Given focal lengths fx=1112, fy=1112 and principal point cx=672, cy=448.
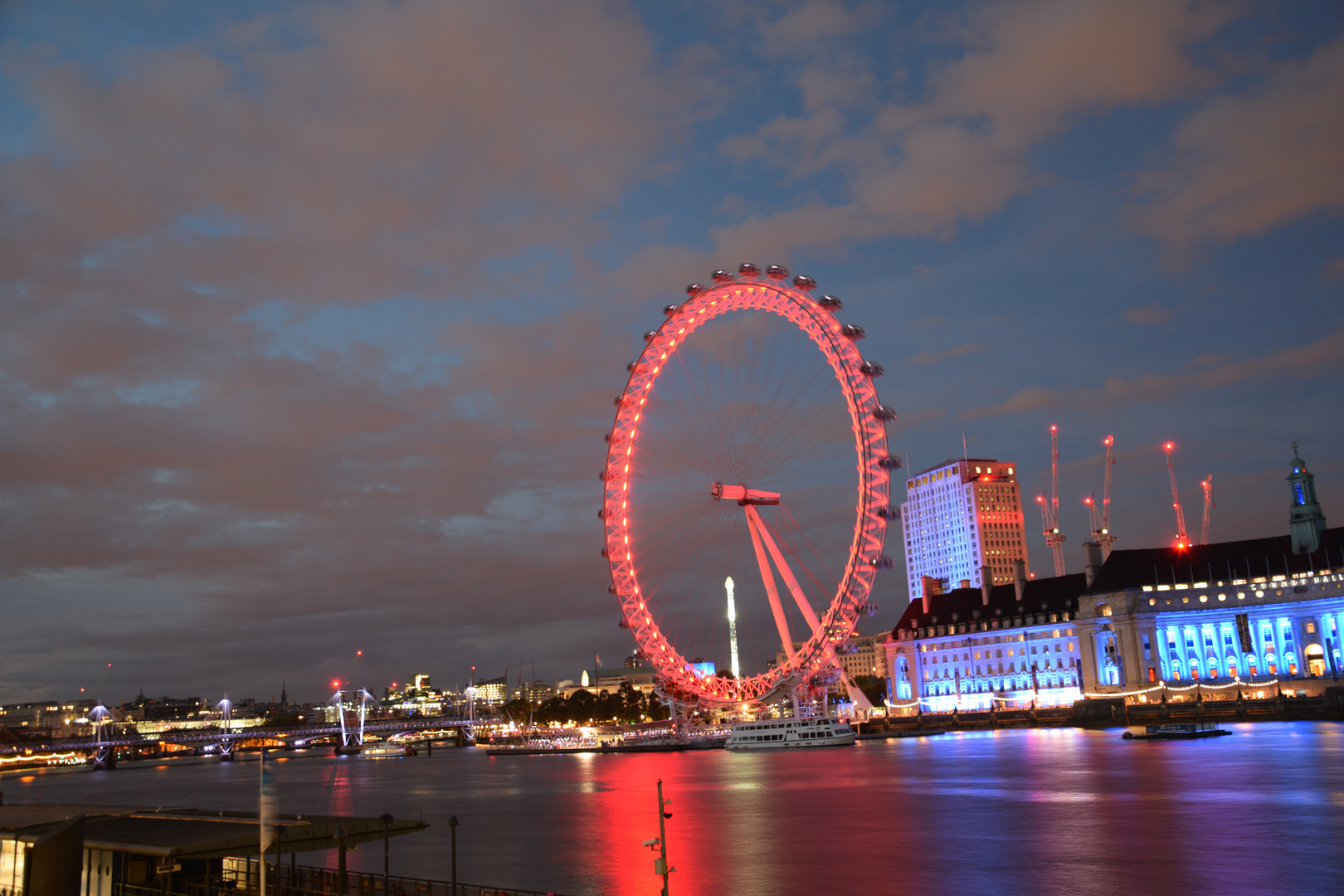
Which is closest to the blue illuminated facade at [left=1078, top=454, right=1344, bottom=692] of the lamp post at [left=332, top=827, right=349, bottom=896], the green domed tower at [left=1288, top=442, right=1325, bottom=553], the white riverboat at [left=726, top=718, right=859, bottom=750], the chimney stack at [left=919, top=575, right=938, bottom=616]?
the green domed tower at [left=1288, top=442, right=1325, bottom=553]

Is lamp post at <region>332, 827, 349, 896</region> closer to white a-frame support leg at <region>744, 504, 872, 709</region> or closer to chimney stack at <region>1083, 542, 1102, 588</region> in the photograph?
white a-frame support leg at <region>744, 504, 872, 709</region>

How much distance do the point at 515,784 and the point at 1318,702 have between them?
77.2m

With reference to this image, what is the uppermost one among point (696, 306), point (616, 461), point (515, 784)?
point (696, 306)

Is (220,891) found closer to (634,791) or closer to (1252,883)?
(1252,883)

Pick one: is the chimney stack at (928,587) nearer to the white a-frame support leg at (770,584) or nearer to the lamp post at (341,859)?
the white a-frame support leg at (770,584)

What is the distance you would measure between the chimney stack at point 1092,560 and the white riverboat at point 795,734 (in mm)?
43335

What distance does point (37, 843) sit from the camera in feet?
91.7

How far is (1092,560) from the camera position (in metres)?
146

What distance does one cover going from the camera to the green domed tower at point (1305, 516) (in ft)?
418

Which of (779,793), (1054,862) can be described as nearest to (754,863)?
(1054,862)

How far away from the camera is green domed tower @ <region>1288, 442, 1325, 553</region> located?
12744cm

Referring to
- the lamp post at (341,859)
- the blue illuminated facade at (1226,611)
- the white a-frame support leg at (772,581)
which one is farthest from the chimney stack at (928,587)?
the lamp post at (341,859)

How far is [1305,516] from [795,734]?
64.9 meters

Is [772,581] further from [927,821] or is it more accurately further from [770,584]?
[927,821]
